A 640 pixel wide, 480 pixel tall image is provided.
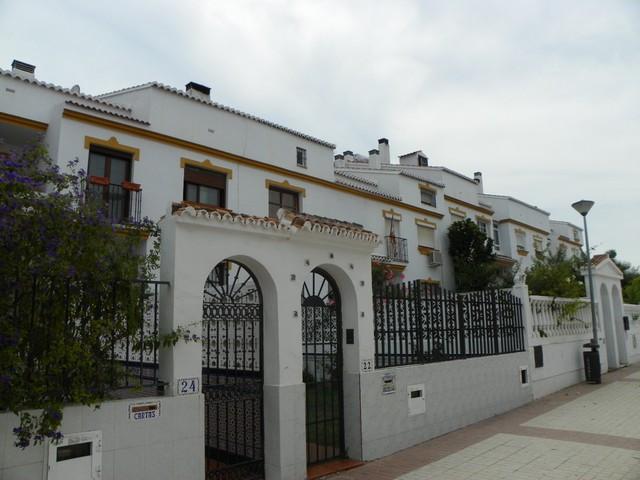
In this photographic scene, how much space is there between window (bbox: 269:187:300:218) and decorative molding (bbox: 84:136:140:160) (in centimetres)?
475

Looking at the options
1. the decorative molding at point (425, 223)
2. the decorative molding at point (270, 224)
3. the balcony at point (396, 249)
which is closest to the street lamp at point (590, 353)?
the balcony at point (396, 249)

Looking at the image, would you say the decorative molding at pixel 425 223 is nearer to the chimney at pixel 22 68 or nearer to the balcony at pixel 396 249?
the balcony at pixel 396 249

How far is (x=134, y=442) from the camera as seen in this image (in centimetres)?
477

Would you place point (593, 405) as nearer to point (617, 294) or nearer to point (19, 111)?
point (617, 294)

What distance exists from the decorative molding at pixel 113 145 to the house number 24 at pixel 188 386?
965 cm

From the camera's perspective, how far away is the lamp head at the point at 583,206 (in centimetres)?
1412

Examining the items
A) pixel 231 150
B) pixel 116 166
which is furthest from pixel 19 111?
pixel 231 150

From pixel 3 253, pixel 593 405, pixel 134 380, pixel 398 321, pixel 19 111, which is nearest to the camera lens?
pixel 3 253

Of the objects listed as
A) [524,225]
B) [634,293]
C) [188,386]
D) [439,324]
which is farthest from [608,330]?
[634,293]

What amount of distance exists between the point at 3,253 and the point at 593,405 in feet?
37.1

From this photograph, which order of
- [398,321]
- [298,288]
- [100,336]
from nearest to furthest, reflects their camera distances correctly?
[100,336], [298,288], [398,321]

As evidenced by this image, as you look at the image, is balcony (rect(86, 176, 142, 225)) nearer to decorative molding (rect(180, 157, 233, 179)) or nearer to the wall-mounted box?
decorative molding (rect(180, 157, 233, 179))

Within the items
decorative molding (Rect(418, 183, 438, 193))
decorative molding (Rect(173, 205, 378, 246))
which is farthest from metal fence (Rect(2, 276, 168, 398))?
decorative molding (Rect(418, 183, 438, 193))

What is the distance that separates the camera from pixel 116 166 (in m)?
13.8
